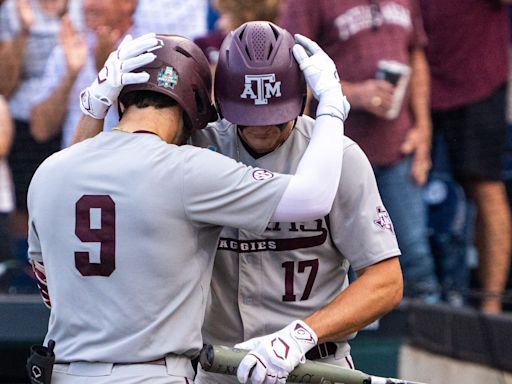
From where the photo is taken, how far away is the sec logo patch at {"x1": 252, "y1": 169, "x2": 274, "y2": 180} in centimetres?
339

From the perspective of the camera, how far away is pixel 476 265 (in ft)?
22.4

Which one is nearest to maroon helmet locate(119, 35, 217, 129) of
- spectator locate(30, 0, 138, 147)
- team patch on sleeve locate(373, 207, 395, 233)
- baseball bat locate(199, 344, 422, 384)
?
team patch on sleeve locate(373, 207, 395, 233)

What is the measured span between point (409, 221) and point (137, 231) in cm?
345

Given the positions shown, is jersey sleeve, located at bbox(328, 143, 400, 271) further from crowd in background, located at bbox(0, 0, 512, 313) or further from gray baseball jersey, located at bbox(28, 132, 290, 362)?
crowd in background, located at bbox(0, 0, 512, 313)

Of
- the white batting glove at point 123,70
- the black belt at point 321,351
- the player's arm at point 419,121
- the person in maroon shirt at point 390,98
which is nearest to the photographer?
the white batting glove at point 123,70

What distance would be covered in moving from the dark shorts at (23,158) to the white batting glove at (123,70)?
2.86 meters

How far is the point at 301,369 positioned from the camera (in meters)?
3.45

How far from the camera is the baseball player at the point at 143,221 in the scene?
331 cm

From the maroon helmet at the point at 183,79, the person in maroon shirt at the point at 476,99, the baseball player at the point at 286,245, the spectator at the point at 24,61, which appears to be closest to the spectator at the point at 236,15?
the spectator at the point at 24,61

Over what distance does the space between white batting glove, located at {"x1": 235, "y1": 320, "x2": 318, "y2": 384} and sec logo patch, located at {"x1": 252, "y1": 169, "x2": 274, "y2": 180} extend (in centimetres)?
45

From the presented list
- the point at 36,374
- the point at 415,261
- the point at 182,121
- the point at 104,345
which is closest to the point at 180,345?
the point at 104,345

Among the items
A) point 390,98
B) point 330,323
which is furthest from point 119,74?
point 390,98

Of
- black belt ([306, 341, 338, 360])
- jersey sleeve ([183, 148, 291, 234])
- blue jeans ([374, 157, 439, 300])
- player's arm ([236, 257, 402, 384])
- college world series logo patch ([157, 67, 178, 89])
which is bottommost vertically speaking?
blue jeans ([374, 157, 439, 300])

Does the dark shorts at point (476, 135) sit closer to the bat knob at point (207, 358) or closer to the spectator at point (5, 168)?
the spectator at point (5, 168)
